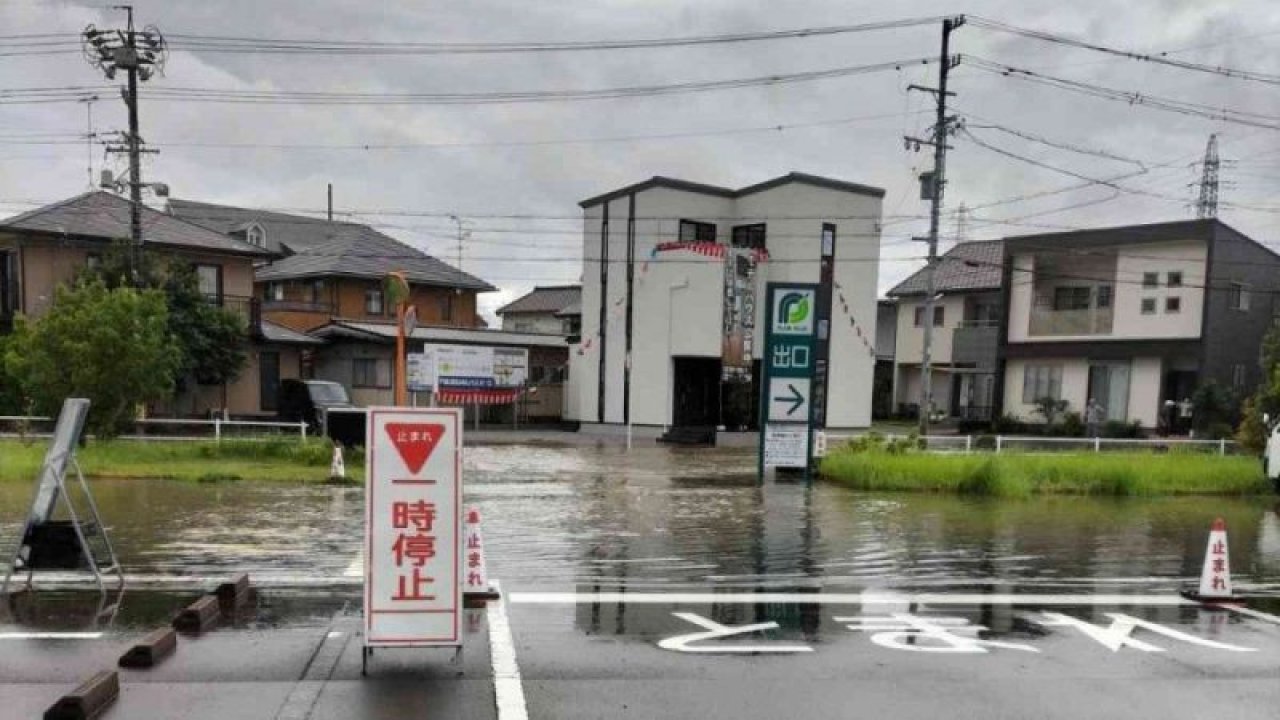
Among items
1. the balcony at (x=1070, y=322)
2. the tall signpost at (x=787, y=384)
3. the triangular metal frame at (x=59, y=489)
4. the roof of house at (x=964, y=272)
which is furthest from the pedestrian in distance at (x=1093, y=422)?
the triangular metal frame at (x=59, y=489)

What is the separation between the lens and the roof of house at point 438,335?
3069 centimetres

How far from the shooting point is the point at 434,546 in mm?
5113

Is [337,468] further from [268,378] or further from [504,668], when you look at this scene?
[268,378]

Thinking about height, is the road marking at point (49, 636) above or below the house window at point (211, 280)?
below

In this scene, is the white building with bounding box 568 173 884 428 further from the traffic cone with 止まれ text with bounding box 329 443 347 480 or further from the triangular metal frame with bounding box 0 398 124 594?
the triangular metal frame with bounding box 0 398 124 594

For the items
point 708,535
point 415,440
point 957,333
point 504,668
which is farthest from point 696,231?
point 504,668

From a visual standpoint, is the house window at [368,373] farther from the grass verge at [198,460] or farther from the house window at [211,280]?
the grass verge at [198,460]

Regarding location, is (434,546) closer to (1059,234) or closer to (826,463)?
(826,463)

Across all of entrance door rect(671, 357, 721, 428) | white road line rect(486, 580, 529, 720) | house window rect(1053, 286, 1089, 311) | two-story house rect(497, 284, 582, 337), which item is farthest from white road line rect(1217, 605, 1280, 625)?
two-story house rect(497, 284, 582, 337)

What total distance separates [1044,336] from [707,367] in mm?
12974

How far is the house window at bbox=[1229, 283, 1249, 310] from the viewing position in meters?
27.5

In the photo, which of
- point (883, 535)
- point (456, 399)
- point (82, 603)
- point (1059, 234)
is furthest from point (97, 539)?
point (1059, 234)

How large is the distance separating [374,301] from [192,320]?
12154 millimetres

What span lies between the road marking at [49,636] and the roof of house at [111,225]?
22.1m
